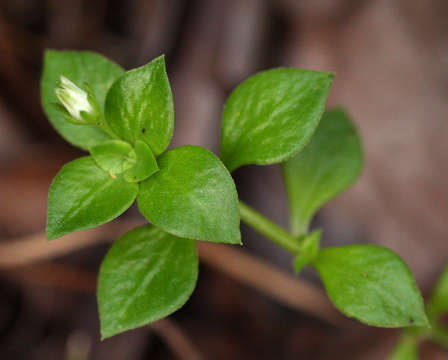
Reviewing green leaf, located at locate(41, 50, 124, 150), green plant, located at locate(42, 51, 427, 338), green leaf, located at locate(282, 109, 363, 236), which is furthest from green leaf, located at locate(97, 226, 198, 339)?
green leaf, located at locate(282, 109, 363, 236)

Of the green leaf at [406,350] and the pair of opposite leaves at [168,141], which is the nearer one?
the pair of opposite leaves at [168,141]

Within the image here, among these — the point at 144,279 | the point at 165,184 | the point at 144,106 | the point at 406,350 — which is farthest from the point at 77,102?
the point at 406,350

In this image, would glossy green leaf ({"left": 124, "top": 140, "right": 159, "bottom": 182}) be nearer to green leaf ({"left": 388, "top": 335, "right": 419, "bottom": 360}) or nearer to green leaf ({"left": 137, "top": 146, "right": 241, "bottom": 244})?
green leaf ({"left": 137, "top": 146, "right": 241, "bottom": 244})

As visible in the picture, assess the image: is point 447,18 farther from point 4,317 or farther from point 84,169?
point 4,317

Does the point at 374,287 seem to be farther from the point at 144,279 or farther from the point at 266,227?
the point at 144,279

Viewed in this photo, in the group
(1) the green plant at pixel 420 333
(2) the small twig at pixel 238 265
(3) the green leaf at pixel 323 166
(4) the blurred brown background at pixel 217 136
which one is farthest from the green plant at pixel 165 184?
(4) the blurred brown background at pixel 217 136

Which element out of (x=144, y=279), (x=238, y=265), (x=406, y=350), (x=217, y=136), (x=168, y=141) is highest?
(x=168, y=141)

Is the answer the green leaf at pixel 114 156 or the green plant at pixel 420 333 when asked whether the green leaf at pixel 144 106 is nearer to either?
the green leaf at pixel 114 156
